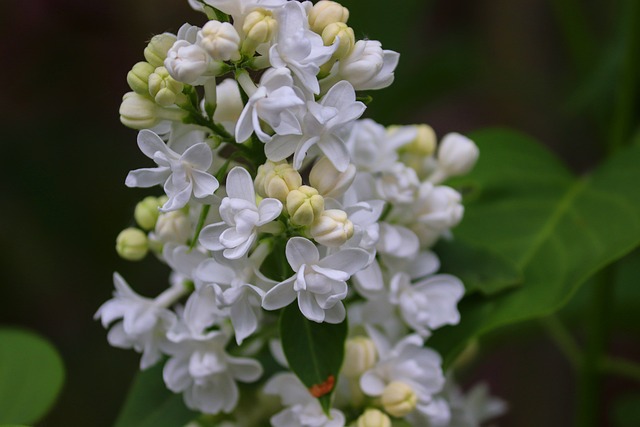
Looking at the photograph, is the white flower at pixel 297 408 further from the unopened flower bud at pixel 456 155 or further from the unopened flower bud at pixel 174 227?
the unopened flower bud at pixel 456 155

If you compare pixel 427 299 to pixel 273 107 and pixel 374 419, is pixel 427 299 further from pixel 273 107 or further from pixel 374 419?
pixel 273 107

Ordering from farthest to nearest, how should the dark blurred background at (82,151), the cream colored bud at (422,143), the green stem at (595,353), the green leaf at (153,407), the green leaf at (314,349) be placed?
the dark blurred background at (82,151), the green stem at (595,353), the cream colored bud at (422,143), the green leaf at (153,407), the green leaf at (314,349)

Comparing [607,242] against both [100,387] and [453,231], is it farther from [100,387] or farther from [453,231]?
[100,387]

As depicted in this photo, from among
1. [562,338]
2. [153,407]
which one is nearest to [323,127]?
[153,407]

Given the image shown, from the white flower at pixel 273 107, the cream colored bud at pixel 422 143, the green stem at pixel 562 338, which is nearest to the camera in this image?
the white flower at pixel 273 107

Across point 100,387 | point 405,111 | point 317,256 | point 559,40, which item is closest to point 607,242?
point 317,256

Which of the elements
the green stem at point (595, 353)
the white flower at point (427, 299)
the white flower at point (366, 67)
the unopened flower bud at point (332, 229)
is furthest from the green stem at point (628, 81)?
the unopened flower bud at point (332, 229)
